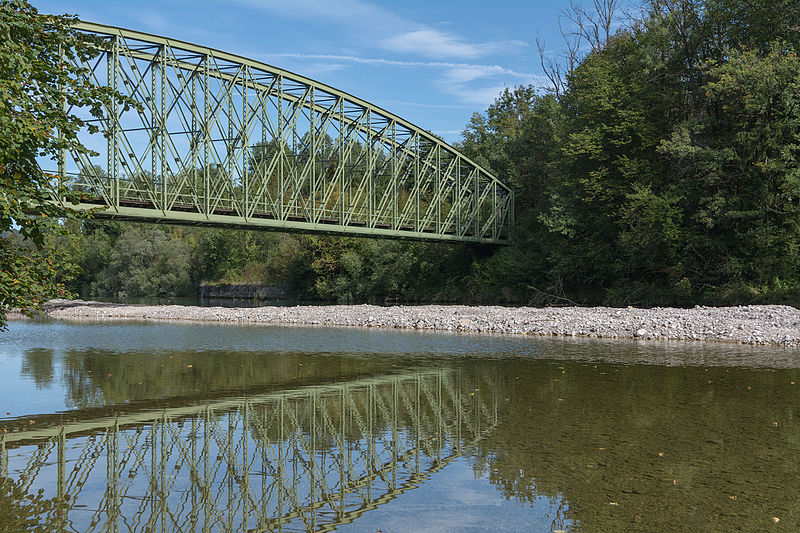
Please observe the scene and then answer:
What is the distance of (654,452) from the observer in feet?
29.5

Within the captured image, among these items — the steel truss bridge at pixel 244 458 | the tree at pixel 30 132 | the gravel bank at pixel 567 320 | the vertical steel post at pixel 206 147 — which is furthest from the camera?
the vertical steel post at pixel 206 147

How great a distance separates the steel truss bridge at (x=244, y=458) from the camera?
22.0 feet

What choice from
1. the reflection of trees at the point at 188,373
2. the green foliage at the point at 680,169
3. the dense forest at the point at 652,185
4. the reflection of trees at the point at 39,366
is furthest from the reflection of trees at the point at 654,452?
the green foliage at the point at 680,169

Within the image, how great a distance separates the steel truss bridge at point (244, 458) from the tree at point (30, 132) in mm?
2149

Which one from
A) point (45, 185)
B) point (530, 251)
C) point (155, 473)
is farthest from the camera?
point (530, 251)

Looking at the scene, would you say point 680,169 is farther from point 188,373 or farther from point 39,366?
point 39,366

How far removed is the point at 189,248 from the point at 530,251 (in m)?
55.9

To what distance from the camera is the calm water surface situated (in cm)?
671

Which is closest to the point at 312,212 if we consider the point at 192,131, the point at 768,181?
the point at 192,131

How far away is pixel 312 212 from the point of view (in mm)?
49062

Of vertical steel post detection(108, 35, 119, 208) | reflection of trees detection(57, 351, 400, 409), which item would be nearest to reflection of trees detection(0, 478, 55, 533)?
reflection of trees detection(57, 351, 400, 409)

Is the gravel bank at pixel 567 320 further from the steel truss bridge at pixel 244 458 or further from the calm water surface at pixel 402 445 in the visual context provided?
the steel truss bridge at pixel 244 458

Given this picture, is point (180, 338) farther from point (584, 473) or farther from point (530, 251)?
point (530, 251)

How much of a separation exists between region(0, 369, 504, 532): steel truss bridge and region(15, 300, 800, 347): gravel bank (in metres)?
14.8
